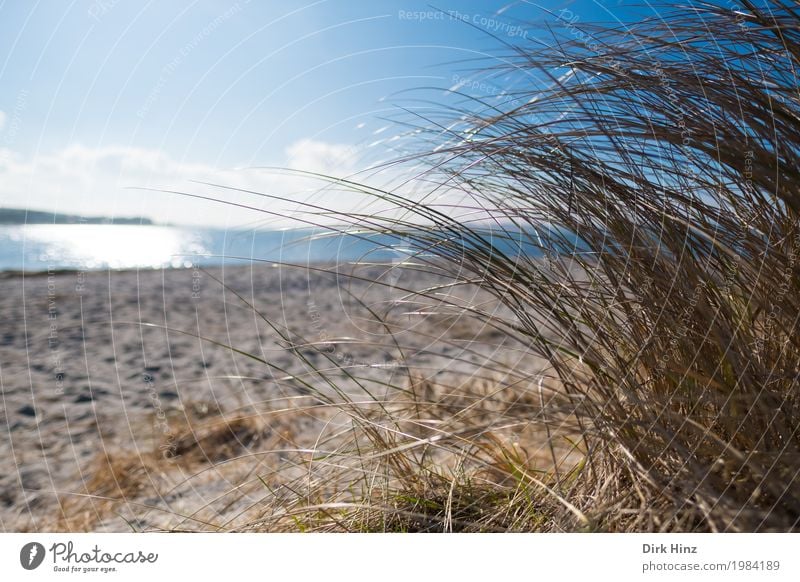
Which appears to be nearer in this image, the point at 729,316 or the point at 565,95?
the point at 729,316

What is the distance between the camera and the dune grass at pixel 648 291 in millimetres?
912

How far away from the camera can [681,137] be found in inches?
40.0

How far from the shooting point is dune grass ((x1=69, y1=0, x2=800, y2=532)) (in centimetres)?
91

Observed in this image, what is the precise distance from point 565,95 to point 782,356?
0.62 metres
